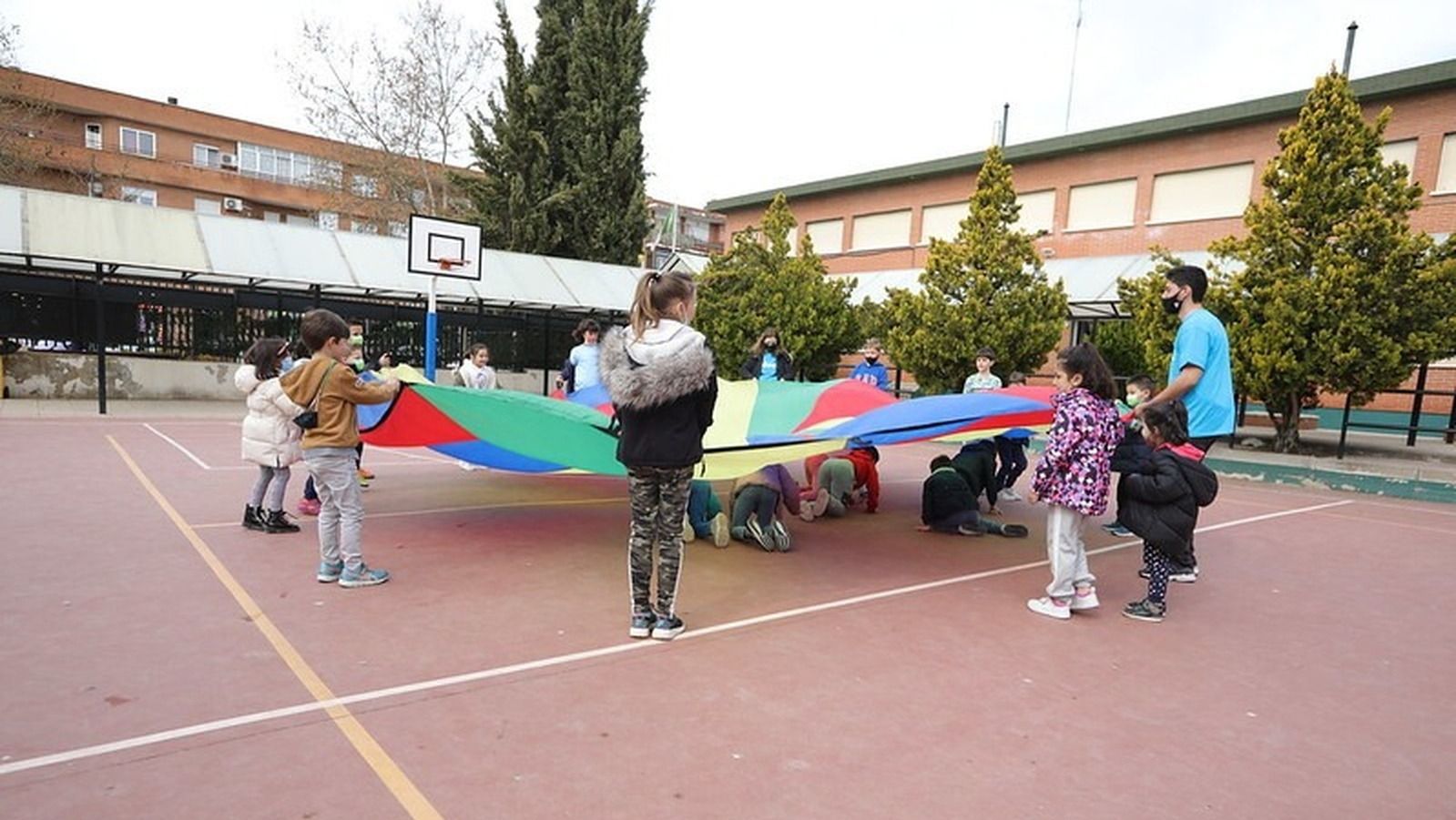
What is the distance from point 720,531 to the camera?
4.92 metres

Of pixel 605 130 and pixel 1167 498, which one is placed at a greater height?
pixel 605 130

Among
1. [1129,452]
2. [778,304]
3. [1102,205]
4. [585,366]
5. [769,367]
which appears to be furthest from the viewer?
[1102,205]

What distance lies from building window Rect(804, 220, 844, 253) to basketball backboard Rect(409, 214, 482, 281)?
1578cm

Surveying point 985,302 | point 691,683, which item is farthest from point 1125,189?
point 691,683

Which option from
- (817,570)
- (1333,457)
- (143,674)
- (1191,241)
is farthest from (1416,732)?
(1191,241)

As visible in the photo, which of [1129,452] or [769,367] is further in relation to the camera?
[769,367]

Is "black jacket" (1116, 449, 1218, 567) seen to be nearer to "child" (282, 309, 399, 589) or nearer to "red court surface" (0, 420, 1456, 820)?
"red court surface" (0, 420, 1456, 820)

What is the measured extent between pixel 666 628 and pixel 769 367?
18.2 ft

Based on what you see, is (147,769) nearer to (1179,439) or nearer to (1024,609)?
(1024,609)

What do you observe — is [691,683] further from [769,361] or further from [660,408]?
[769,361]

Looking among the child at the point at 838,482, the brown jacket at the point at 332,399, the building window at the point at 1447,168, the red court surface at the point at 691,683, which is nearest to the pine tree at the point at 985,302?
the child at the point at 838,482

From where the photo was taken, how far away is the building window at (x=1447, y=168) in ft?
46.5

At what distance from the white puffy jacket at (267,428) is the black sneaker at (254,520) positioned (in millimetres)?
279

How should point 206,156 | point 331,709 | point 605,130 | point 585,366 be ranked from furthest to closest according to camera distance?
point 206,156
point 605,130
point 585,366
point 331,709
